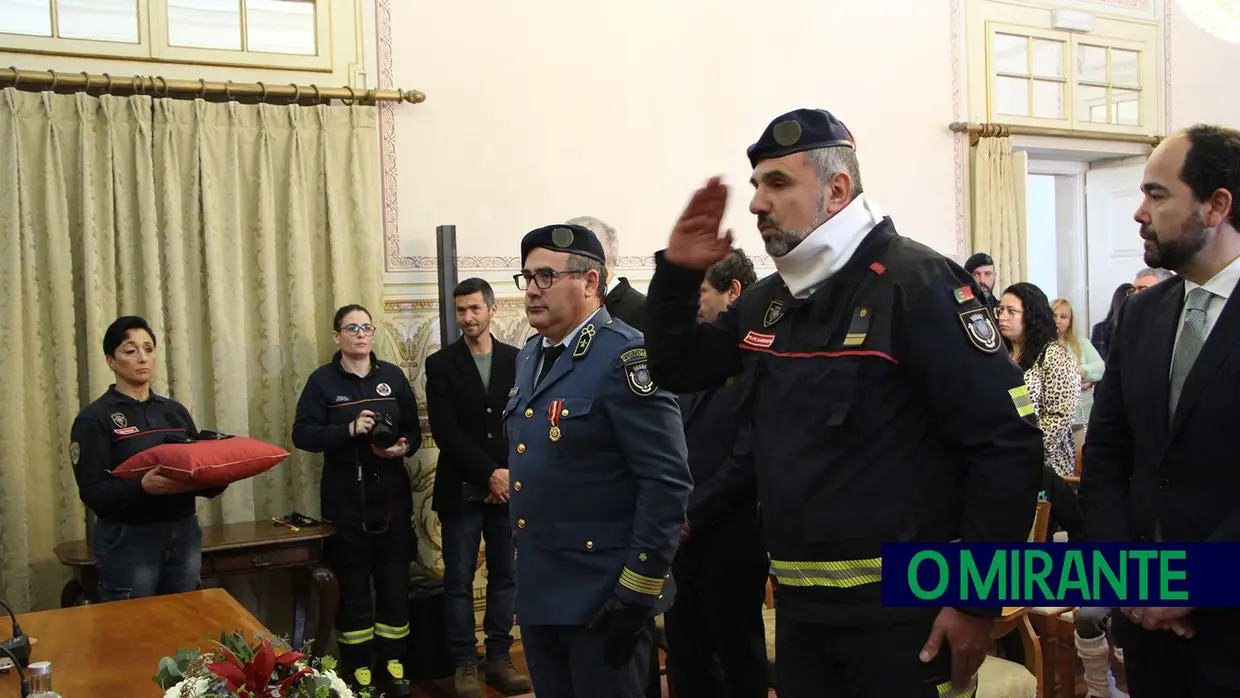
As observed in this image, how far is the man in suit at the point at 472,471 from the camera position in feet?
14.1

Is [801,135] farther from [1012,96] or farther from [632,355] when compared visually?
[1012,96]

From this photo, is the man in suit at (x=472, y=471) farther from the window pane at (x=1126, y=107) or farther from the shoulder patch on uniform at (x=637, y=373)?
the window pane at (x=1126, y=107)

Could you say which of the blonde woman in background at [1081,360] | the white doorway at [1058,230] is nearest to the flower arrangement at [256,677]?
Answer: the blonde woman in background at [1081,360]

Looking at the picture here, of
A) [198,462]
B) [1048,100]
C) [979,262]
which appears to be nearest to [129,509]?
[198,462]

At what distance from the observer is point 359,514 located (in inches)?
168

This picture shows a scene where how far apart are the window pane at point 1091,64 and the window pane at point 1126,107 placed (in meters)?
0.16

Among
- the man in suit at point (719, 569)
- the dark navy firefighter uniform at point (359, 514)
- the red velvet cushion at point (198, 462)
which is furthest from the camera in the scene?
the dark navy firefighter uniform at point (359, 514)

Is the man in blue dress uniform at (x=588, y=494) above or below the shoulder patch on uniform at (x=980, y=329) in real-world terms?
below

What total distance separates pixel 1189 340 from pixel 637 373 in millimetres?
1105

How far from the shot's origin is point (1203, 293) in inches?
76.6

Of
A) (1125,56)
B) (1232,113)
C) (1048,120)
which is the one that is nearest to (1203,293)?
(1048,120)

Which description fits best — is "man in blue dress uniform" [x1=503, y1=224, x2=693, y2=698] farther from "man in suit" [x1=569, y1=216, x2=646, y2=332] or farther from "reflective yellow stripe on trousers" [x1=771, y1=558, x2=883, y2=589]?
"man in suit" [x1=569, y1=216, x2=646, y2=332]

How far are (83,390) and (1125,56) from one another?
6159mm

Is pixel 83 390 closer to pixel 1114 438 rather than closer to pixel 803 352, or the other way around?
pixel 803 352
